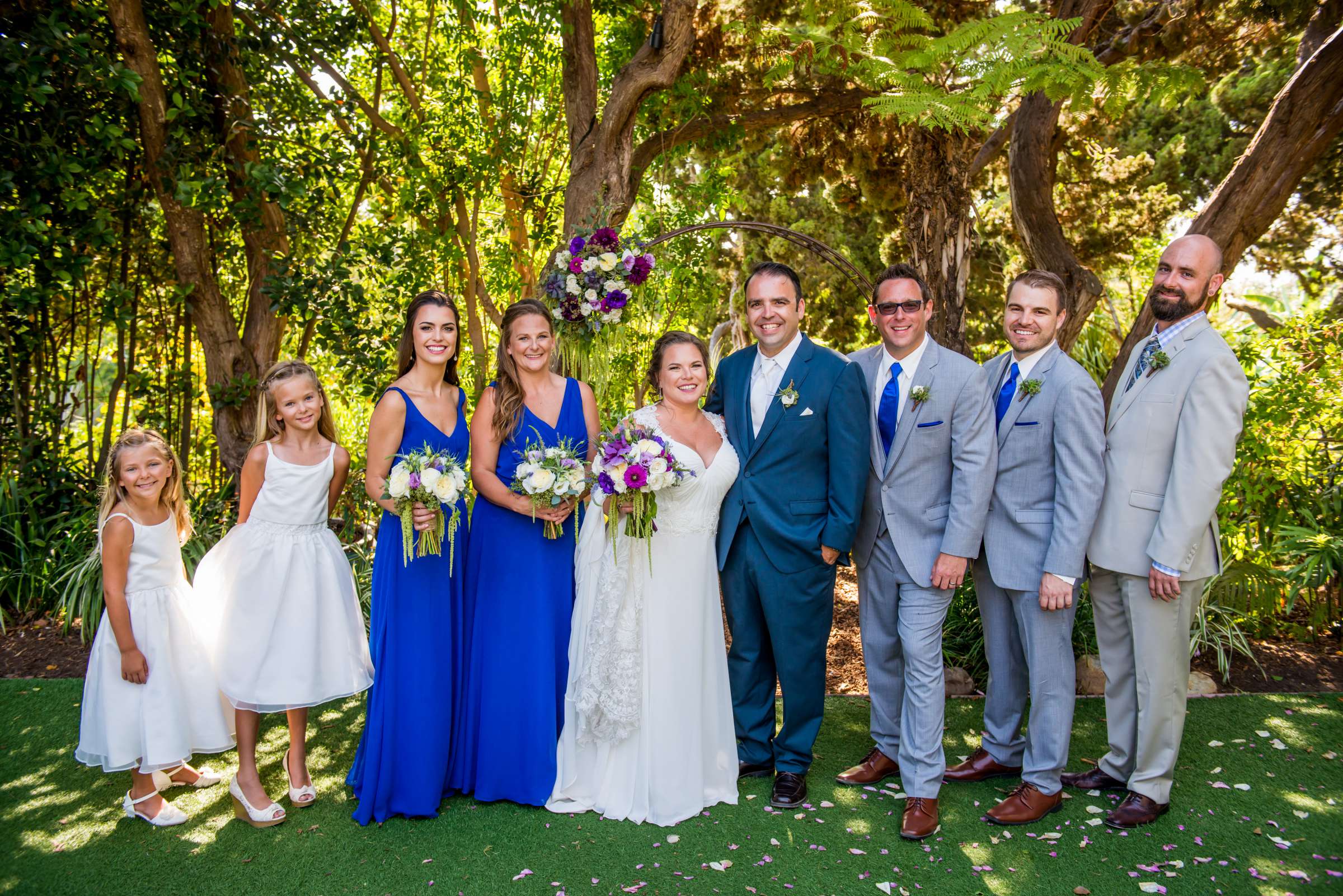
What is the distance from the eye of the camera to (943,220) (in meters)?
6.07

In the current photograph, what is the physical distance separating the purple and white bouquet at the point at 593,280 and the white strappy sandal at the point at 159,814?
2.66 m

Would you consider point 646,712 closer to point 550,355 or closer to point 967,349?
point 550,355

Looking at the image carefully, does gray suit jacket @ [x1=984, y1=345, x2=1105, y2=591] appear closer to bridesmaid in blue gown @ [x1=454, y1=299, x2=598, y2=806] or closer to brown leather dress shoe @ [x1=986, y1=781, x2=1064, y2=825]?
brown leather dress shoe @ [x1=986, y1=781, x2=1064, y2=825]

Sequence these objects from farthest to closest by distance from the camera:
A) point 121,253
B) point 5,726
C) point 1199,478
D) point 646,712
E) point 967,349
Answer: point 121,253
point 967,349
point 5,726
point 646,712
point 1199,478

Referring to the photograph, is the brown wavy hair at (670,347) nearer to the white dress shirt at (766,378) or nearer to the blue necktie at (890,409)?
the white dress shirt at (766,378)

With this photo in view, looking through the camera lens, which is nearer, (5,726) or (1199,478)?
(1199,478)

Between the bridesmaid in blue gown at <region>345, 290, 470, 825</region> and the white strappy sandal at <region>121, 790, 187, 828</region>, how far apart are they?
0.72 m

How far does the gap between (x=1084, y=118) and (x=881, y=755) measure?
24.2 ft

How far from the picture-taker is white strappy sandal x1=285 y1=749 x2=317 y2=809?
378 centimetres

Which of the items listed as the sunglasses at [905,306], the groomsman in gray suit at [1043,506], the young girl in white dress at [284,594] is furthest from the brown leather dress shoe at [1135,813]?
the young girl in white dress at [284,594]

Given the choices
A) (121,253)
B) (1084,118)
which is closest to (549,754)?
(121,253)

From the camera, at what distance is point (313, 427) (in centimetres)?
381

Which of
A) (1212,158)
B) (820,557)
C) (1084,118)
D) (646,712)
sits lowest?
(646,712)

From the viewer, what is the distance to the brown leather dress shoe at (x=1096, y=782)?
387 cm
